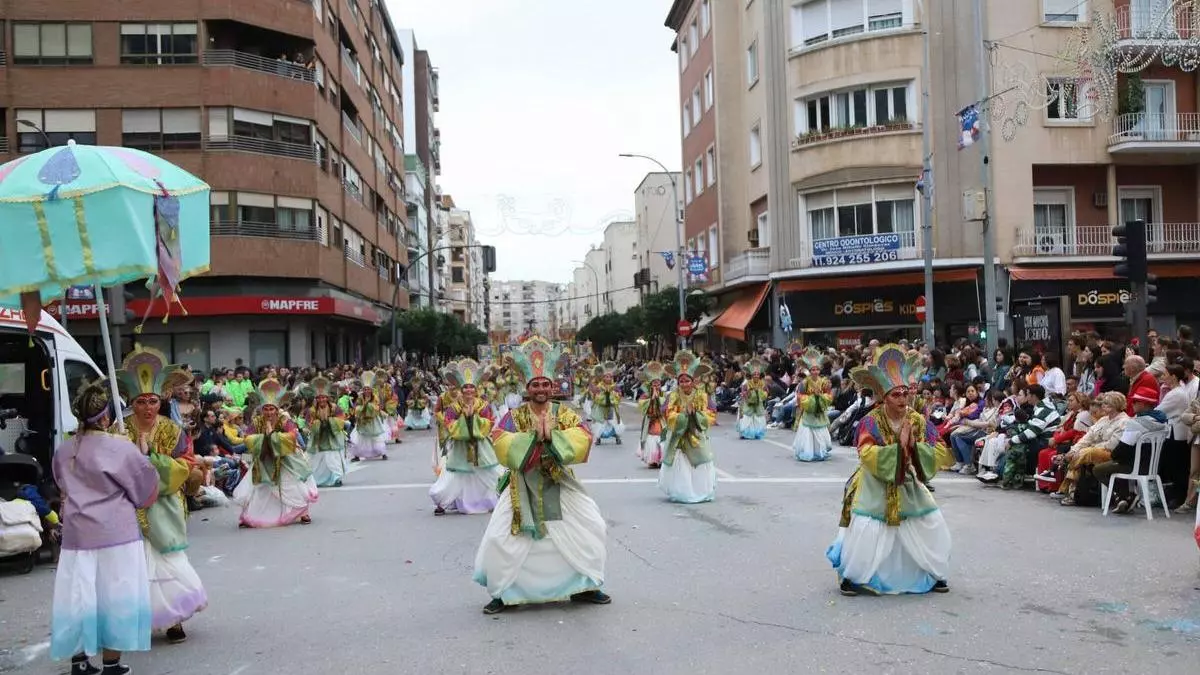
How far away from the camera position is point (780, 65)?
33.1m

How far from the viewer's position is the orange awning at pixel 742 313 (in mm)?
33906

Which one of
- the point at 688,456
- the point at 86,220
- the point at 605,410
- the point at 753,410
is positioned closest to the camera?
the point at 86,220

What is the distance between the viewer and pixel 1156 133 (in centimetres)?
2914

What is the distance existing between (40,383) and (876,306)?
2492cm

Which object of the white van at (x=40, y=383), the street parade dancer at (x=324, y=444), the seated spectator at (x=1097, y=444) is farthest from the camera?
the street parade dancer at (x=324, y=444)

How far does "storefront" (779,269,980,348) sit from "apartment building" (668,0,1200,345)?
44 millimetres

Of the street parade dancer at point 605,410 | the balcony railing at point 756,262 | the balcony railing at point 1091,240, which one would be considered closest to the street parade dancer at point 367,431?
the street parade dancer at point 605,410

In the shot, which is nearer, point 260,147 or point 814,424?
point 814,424

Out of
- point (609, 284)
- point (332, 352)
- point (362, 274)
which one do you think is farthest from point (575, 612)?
point (609, 284)

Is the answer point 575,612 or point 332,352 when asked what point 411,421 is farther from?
point 575,612

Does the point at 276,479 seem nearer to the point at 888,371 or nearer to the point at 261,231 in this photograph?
the point at 888,371

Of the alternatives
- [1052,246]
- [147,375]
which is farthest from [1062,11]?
[147,375]

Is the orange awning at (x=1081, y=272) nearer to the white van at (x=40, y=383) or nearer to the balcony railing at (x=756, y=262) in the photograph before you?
the balcony railing at (x=756, y=262)

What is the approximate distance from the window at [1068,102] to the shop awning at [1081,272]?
4416 millimetres
